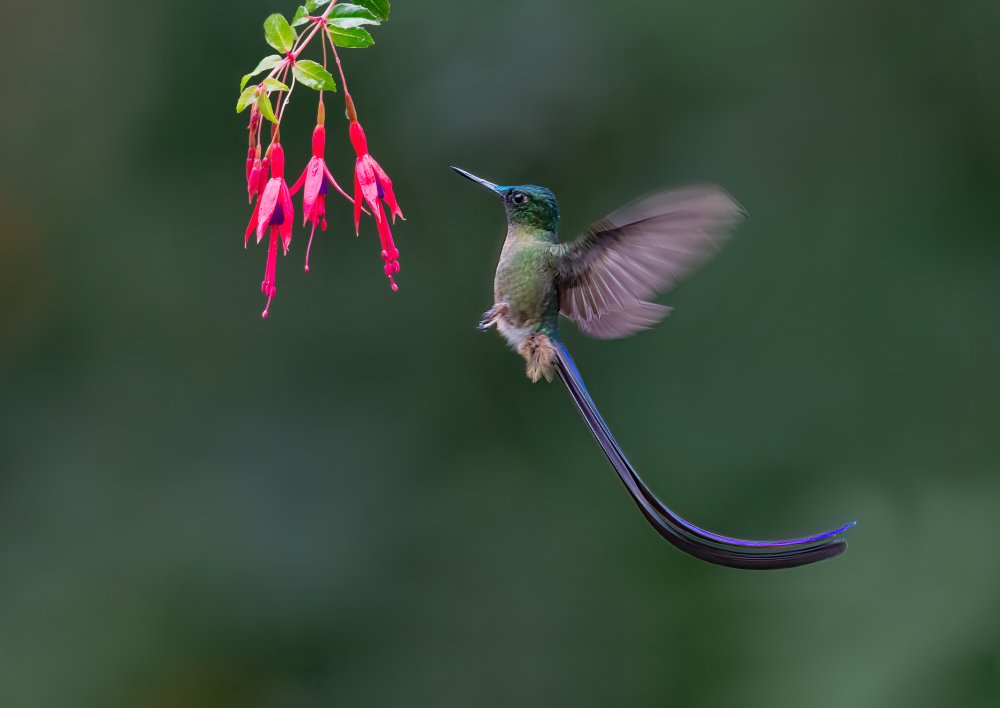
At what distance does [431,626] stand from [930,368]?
65.6 inches

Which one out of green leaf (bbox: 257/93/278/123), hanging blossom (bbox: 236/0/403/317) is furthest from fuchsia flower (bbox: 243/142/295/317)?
green leaf (bbox: 257/93/278/123)

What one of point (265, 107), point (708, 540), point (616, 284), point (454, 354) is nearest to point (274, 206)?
point (265, 107)

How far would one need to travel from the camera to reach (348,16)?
4.21ft

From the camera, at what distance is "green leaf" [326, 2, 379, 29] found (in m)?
1.27

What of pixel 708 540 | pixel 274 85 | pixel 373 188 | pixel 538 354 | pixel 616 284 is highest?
pixel 274 85

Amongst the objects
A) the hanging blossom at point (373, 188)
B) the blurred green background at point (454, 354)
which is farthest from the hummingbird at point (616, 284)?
the blurred green background at point (454, 354)

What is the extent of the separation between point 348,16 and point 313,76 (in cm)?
8

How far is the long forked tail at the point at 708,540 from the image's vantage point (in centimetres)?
110

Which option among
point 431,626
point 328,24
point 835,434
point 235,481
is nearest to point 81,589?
point 235,481

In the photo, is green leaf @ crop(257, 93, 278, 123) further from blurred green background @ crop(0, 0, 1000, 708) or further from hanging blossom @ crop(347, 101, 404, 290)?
blurred green background @ crop(0, 0, 1000, 708)

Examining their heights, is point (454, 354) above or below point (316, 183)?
below

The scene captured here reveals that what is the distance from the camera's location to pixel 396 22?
3230mm

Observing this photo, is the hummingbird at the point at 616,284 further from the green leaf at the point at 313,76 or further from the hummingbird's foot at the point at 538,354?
the green leaf at the point at 313,76

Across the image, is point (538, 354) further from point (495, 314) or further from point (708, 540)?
point (708, 540)
